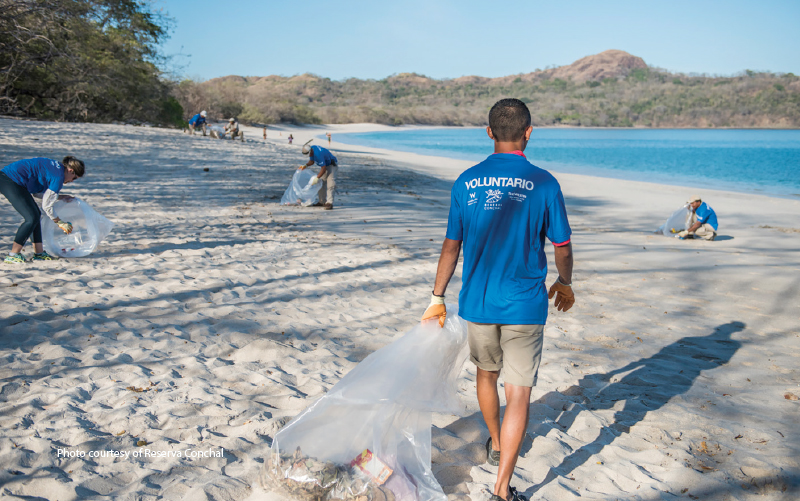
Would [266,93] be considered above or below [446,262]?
above

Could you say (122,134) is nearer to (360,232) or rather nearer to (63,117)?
(63,117)

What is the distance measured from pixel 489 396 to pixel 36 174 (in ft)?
17.1

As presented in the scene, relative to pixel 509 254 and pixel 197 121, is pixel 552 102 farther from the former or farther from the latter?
pixel 509 254

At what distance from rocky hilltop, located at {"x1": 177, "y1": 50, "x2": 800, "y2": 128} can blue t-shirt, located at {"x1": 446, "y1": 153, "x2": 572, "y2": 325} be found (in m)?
48.1

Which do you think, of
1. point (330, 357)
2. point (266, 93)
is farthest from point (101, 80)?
point (266, 93)

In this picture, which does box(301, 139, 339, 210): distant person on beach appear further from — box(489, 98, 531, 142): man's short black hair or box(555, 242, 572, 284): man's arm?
box(555, 242, 572, 284): man's arm

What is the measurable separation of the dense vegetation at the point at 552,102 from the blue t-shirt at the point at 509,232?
4811 cm

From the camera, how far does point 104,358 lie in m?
3.64

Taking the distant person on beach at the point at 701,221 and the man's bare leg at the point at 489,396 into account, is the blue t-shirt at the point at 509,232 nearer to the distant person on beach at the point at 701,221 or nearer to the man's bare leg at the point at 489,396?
the man's bare leg at the point at 489,396

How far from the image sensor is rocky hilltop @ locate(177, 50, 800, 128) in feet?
185

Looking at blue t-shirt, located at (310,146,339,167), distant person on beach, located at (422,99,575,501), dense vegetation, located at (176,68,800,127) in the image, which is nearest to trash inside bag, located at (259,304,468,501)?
distant person on beach, located at (422,99,575,501)

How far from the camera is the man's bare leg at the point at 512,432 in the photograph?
2309 mm

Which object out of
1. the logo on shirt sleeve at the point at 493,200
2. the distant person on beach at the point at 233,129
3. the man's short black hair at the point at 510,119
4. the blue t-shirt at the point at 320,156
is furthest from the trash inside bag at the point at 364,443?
the distant person on beach at the point at 233,129

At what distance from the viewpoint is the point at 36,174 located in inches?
210
